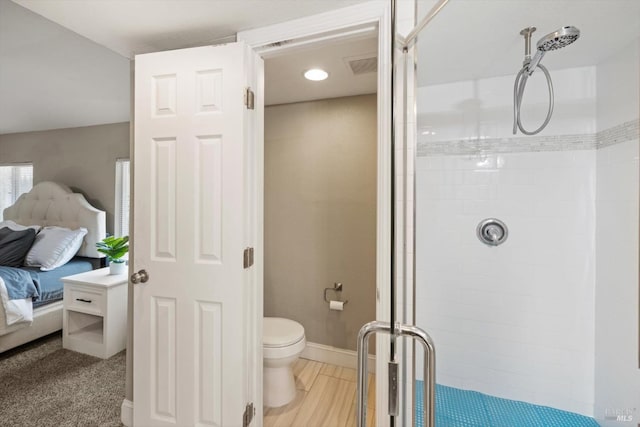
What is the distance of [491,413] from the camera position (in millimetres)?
1395

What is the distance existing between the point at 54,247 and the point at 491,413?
8.72ft

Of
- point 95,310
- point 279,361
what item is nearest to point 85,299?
point 95,310

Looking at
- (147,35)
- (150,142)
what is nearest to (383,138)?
(150,142)

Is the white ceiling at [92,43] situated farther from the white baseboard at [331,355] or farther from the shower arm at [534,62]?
the white baseboard at [331,355]

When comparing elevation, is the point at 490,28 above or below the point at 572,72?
above

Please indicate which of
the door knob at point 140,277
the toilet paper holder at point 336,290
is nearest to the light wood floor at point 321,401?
the toilet paper holder at point 336,290

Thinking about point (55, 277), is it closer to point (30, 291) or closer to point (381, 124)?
point (30, 291)

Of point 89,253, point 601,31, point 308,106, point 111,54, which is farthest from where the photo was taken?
point 308,106

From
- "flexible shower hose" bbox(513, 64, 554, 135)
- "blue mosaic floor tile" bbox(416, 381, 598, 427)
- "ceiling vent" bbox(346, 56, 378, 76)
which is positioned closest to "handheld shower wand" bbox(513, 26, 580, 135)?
"flexible shower hose" bbox(513, 64, 554, 135)

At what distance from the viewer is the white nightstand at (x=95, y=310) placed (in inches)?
82.0

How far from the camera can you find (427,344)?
2.03 feet

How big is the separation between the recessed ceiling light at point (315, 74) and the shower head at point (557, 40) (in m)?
1.11

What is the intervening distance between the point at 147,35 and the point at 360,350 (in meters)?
1.73

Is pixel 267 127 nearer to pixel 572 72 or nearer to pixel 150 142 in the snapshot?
pixel 150 142
